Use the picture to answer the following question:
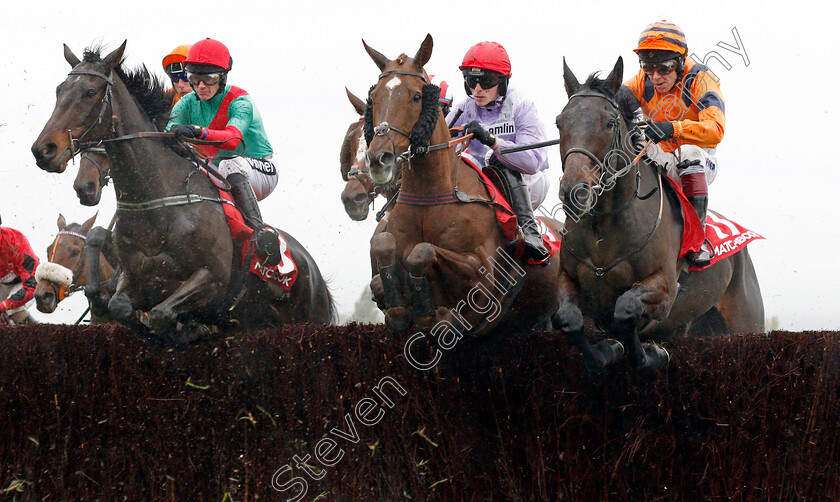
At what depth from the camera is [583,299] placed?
5273 millimetres

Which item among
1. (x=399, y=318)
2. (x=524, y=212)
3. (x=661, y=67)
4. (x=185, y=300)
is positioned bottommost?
(x=185, y=300)

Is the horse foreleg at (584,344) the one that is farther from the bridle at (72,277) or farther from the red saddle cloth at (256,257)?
the bridle at (72,277)

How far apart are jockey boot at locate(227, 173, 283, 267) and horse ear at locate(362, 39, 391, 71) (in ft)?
6.78

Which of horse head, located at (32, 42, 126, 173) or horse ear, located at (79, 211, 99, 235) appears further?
horse ear, located at (79, 211, 99, 235)

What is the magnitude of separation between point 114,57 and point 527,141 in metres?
3.01

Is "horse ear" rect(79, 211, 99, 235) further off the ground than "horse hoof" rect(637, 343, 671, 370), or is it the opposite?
"horse hoof" rect(637, 343, 671, 370)

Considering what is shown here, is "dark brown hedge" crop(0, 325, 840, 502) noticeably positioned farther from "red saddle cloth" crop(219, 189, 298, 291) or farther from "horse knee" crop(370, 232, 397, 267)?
"red saddle cloth" crop(219, 189, 298, 291)

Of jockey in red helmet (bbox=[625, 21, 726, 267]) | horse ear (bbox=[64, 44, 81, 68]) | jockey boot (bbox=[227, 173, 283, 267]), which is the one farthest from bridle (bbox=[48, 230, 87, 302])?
jockey in red helmet (bbox=[625, 21, 726, 267])

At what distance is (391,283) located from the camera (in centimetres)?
502

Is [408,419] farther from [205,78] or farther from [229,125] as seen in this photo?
[205,78]

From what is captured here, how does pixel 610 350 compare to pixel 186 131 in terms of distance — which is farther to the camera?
pixel 186 131

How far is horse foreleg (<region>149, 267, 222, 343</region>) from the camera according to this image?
19.3ft

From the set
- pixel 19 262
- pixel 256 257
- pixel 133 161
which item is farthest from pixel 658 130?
pixel 19 262

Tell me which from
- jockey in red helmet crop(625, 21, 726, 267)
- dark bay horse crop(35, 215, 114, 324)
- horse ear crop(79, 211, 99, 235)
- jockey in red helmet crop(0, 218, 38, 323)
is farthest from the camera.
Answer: horse ear crop(79, 211, 99, 235)
